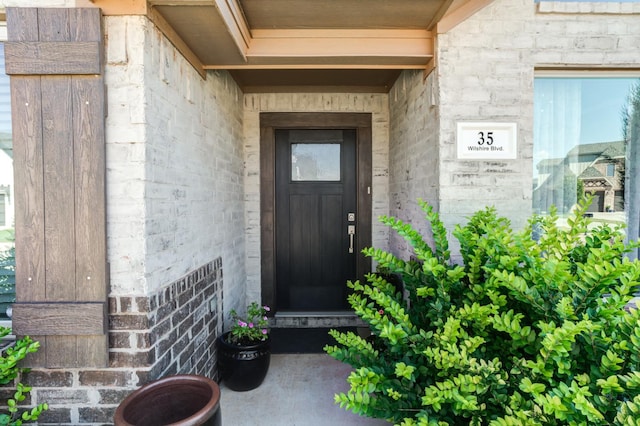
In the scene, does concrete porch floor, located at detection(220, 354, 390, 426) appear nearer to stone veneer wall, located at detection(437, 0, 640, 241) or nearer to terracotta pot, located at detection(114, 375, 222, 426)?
terracotta pot, located at detection(114, 375, 222, 426)

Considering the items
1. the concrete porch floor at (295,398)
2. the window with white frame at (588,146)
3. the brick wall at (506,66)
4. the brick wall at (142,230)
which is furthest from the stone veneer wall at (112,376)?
the window with white frame at (588,146)

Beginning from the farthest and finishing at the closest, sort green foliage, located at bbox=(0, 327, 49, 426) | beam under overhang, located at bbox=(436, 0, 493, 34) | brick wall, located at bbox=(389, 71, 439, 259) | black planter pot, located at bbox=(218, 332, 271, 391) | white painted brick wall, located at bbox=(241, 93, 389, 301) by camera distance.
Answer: white painted brick wall, located at bbox=(241, 93, 389, 301), black planter pot, located at bbox=(218, 332, 271, 391), brick wall, located at bbox=(389, 71, 439, 259), beam under overhang, located at bbox=(436, 0, 493, 34), green foliage, located at bbox=(0, 327, 49, 426)

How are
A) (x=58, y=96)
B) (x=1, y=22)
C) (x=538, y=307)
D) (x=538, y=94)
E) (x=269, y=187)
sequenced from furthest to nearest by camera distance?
1. (x=269, y=187)
2. (x=538, y=94)
3. (x=1, y=22)
4. (x=58, y=96)
5. (x=538, y=307)

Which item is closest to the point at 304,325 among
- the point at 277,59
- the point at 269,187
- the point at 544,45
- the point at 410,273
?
the point at 269,187

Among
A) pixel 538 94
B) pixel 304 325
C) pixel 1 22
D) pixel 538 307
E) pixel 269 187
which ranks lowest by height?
pixel 304 325

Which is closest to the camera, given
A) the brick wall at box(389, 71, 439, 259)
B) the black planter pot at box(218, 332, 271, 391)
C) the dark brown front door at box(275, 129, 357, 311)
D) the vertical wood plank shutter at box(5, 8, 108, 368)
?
the vertical wood plank shutter at box(5, 8, 108, 368)

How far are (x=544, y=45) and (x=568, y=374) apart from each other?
1.97m

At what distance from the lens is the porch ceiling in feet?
6.24

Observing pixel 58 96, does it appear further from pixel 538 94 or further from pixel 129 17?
pixel 538 94

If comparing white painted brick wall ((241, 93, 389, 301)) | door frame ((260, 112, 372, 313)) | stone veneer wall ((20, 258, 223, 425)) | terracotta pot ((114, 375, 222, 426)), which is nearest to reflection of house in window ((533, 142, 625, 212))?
white painted brick wall ((241, 93, 389, 301))

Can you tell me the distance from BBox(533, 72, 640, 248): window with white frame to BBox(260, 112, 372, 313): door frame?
1561 mm

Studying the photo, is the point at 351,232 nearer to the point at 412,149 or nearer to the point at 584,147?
the point at 412,149

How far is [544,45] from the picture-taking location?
2203mm

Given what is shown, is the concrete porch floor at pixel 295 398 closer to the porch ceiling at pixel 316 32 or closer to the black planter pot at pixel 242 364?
the black planter pot at pixel 242 364
